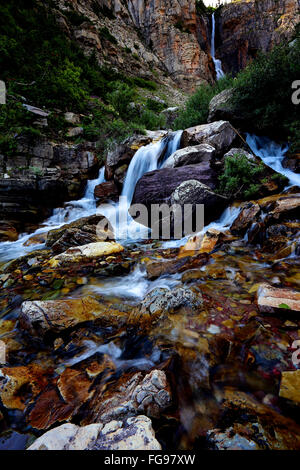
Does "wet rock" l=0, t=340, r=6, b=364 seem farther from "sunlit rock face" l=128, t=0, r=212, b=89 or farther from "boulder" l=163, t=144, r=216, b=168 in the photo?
"sunlit rock face" l=128, t=0, r=212, b=89

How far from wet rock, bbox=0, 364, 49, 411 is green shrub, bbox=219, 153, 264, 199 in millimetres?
5617

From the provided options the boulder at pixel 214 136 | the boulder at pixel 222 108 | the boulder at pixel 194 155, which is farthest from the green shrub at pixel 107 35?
the boulder at pixel 194 155

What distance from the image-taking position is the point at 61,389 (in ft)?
5.39

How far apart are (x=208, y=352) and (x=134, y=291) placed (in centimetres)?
168

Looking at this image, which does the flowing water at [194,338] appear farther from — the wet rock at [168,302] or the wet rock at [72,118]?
the wet rock at [72,118]

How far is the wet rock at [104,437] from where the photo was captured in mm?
1088

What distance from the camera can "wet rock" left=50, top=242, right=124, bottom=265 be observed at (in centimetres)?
433

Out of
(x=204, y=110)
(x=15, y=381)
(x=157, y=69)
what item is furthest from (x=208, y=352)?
(x=157, y=69)

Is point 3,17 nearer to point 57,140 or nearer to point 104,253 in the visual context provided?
point 57,140

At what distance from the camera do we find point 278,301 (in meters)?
2.04

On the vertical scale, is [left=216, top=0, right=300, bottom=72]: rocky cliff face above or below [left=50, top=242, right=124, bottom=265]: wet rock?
above

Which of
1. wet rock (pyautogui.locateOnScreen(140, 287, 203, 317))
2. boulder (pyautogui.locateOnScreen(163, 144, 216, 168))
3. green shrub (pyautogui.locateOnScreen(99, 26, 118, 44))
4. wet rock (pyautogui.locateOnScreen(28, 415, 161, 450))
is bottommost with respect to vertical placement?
wet rock (pyautogui.locateOnScreen(28, 415, 161, 450))

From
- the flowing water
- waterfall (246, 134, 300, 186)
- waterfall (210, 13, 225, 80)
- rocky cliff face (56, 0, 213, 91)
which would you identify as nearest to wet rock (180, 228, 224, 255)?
the flowing water

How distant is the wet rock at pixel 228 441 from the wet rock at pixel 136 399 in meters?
0.30
